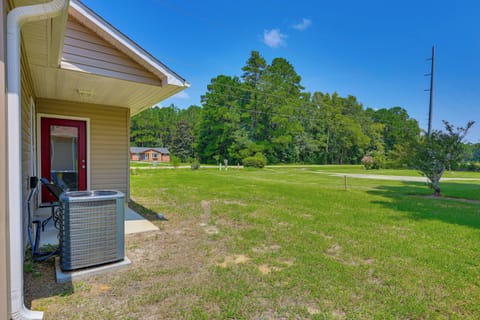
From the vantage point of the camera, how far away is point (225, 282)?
2.57m

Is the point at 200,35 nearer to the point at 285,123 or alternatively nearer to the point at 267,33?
the point at 267,33

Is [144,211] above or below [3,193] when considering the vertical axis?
below

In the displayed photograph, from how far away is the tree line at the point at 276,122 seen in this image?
3534 centimetres

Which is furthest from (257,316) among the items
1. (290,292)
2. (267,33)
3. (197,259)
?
(267,33)

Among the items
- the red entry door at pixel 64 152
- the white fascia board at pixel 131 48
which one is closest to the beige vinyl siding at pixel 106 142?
the red entry door at pixel 64 152

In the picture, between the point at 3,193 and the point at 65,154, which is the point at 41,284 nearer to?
the point at 3,193

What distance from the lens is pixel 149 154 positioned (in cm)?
4922

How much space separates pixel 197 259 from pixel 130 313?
116 cm

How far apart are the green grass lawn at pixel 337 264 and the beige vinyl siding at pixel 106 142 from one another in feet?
4.31

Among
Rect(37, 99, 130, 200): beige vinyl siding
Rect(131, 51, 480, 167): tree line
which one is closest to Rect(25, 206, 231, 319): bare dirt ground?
Rect(37, 99, 130, 200): beige vinyl siding

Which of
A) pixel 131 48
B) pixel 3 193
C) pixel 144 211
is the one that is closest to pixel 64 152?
pixel 144 211

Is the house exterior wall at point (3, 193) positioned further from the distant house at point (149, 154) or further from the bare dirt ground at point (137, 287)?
the distant house at point (149, 154)

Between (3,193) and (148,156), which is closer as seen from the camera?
(3,193)

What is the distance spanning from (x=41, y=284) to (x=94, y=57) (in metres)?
2.85
